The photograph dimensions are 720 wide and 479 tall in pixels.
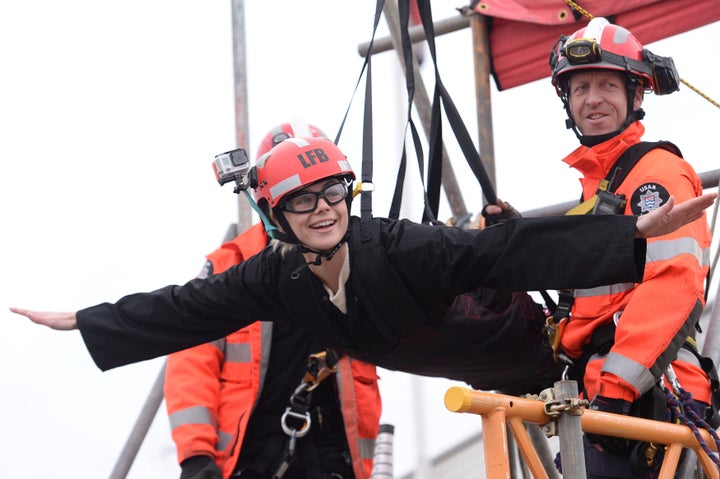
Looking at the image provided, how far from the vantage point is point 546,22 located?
5461 mm

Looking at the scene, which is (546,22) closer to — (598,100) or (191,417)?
(598,100)

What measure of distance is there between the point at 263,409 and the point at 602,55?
1816mm

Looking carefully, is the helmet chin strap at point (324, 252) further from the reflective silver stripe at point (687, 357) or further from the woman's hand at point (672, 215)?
the reflective silver stripe at point (687, 357)

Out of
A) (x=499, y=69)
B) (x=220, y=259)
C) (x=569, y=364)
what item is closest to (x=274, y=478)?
(x=220, y=259)

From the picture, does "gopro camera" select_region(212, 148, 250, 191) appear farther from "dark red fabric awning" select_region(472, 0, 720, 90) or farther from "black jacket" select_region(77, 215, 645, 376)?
"dark red fabric awning" select_region(472, 0, 720, 90)

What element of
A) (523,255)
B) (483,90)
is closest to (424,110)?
(483,90)

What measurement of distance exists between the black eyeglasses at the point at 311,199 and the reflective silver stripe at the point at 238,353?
3.17 ft

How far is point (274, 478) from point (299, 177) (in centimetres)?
125

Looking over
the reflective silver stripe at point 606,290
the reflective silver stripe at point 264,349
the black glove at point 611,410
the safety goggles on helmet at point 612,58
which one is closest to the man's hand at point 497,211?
the safety goggles on helmet at point 612,58

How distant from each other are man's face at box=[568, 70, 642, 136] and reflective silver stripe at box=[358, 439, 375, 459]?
1413 millimetres

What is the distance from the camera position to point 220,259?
4.60 m

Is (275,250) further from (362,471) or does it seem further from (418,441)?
(418,441)

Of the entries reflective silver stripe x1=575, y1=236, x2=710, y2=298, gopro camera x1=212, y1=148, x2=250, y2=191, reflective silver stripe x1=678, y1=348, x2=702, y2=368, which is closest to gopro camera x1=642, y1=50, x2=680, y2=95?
reflective silver stripe x1=575, y1=236, x2=710, y2=298

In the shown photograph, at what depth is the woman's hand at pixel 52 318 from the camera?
12.4ft
